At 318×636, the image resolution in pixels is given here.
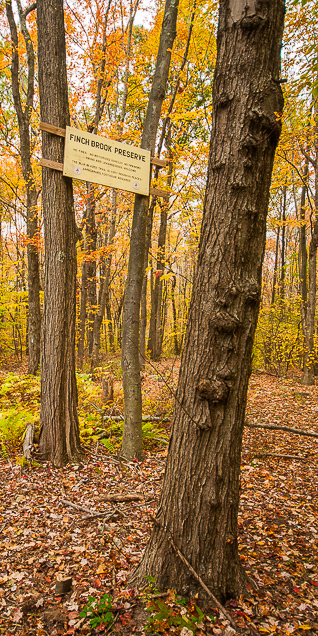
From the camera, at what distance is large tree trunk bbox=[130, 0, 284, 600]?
1934mm

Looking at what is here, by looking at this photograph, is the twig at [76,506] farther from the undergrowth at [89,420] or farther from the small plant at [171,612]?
the small plant at [171,612]

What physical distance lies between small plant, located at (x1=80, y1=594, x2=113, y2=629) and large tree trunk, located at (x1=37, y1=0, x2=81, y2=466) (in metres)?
2.13

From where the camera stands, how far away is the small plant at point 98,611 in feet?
6.38

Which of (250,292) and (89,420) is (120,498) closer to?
(89,420)

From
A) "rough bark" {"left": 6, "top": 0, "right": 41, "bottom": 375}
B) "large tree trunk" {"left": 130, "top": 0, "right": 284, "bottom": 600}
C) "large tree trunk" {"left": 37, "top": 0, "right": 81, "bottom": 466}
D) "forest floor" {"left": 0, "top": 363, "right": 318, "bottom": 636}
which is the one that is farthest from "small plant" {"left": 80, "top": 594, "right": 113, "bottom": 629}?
"rough bark" {"left": 6, "top": 0, "right": 41, "bottom": 375}

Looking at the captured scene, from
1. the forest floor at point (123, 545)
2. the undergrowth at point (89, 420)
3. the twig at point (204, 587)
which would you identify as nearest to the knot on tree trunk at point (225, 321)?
the forest floor at point (123, 545)

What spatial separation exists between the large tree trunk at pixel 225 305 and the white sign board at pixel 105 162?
2249mm

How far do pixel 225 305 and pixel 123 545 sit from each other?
7.44 feet

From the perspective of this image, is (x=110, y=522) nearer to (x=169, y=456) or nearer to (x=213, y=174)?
(x=169, y=456)

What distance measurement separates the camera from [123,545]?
282 cm

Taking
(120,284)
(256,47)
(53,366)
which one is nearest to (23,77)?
(120,284)

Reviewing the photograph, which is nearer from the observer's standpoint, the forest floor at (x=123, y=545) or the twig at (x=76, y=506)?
the forest floor at (x=123, y=545)

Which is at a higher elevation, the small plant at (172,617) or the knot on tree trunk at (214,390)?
the knot on tree trunk at (214,390)

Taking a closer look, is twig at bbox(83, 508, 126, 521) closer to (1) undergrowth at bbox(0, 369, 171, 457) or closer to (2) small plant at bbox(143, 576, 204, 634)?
(2) small plant at bbox(143, 576, 204, 634)
